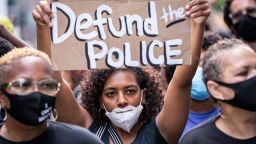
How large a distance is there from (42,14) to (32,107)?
83 cm

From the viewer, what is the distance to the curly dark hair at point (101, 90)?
5395 millimetres

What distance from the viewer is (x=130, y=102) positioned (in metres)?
5.25

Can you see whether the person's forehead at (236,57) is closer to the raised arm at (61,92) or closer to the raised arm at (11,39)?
the raised arm at (61,92)

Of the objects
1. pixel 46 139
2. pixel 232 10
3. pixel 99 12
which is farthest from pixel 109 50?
pixel 232 10

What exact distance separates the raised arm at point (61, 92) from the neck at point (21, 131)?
0.73m

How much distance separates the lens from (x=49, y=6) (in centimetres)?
503

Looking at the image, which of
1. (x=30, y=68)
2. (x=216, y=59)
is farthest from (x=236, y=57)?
(x=30, y=68)

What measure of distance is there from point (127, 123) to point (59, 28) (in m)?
0.75

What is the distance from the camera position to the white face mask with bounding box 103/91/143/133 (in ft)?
17.1

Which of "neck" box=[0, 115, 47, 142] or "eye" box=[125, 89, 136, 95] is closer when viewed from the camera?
"neck" box=[0, 115, 47, 142]

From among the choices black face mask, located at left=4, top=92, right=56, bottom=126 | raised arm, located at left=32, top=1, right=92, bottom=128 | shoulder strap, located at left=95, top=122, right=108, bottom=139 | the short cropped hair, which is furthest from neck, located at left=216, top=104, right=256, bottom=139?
black face mask, located at left=4, top=92, right=56, bottom=126

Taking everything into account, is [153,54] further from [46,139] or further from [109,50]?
[46,139]

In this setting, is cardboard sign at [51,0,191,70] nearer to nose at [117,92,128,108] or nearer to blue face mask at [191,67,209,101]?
nose at [117,92,128,108]

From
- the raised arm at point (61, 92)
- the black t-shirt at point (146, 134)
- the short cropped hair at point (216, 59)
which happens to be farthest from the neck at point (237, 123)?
the raised arm at point (61, 92)
